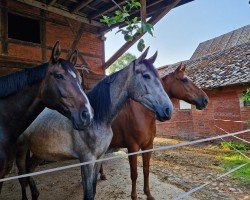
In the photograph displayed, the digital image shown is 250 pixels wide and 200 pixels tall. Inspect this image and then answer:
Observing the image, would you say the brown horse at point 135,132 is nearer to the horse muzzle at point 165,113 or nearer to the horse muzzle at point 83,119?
the horse muzzle at point 165,113

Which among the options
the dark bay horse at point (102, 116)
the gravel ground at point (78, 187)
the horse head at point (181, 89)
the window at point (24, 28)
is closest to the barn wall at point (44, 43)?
the window at point (24, 28)

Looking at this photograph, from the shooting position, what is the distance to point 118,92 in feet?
11.1

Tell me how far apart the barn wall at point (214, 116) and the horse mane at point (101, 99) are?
9678mm

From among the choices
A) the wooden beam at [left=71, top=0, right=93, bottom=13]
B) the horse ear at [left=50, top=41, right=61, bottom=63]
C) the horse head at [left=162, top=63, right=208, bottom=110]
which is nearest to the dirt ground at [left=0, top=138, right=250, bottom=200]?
the horse head at [left=162, top=63, right=208, bottom=110]

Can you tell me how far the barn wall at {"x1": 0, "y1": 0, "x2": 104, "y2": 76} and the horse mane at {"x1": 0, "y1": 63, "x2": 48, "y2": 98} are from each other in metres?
4.55

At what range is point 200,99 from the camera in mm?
5023

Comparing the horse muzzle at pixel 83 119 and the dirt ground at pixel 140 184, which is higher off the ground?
the horse muzzle at pixel 83 119

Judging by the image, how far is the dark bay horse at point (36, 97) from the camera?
2521 millimetres

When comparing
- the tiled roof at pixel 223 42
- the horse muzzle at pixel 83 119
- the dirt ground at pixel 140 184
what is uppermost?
the tiled roof at pixel 223 42

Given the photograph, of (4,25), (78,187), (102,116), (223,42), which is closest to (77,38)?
(4,25)

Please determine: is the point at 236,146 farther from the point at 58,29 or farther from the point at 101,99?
the point at 101,99

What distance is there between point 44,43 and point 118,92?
17.5 feet

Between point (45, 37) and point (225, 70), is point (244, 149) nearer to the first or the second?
point (225, 70)

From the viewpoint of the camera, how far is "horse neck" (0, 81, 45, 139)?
2.60m
